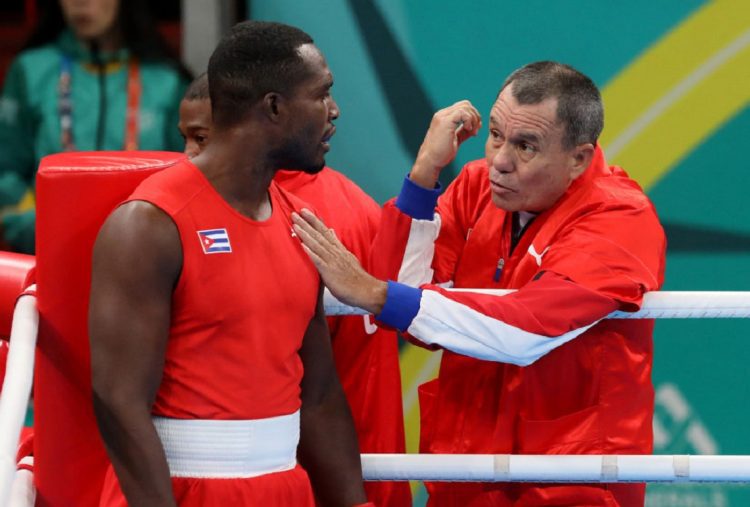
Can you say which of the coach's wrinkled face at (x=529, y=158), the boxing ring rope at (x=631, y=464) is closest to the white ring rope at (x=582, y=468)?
the boxing ring rope at (x=631, y=464)

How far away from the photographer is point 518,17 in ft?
12.8

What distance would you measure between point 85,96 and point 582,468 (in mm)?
2054

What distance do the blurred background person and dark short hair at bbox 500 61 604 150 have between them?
1512mm

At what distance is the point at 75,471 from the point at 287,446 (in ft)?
1.06

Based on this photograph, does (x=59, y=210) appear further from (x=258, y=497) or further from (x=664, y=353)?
(x=664, y=353)

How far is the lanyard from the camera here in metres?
3.60

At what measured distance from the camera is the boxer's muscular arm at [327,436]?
207cm

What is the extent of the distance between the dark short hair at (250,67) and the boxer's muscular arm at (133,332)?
207 millimetres

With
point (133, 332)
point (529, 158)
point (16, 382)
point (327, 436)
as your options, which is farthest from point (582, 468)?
point (16, 382)

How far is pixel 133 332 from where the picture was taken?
1752mm

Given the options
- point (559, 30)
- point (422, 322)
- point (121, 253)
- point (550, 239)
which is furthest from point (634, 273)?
point (559, 30)

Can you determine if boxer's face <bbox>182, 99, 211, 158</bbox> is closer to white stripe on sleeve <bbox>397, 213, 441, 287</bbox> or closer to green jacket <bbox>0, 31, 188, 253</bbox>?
white stripe on sleeve <bbox>397, 213, 441, 287</bbox>

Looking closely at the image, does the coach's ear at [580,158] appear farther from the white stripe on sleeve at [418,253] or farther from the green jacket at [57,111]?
the green jacket at [57,111]

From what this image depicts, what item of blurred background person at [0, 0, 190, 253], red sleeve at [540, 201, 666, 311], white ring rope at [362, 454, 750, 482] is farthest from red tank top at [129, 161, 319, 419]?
blurred background person at [0, 0, 190, 253]
